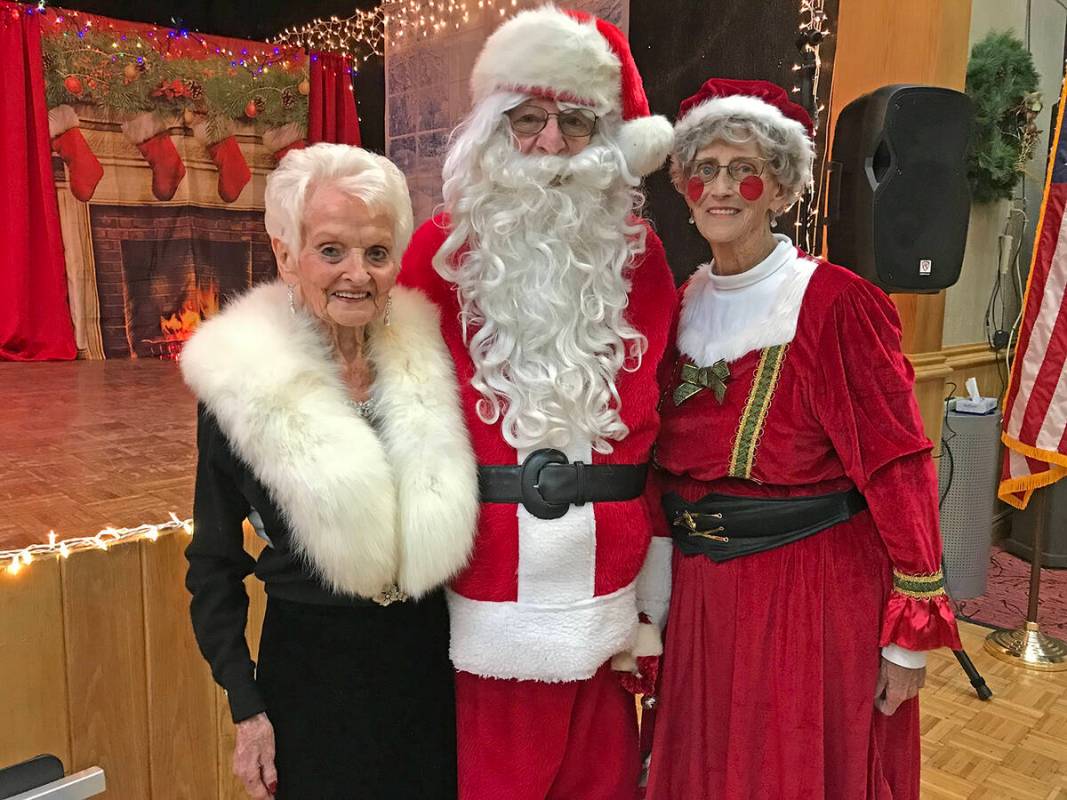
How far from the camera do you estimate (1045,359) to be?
3.00 meters

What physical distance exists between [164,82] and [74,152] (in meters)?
0.76

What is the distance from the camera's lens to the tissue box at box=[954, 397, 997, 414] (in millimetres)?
3475

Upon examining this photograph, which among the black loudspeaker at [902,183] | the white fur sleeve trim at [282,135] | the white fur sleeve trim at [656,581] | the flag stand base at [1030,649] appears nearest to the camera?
the white fur sleeve trim at [656,581]

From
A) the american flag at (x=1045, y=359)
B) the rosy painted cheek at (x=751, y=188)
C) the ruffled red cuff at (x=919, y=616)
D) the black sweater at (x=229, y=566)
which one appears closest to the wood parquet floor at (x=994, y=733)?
the american flag at (x=1045, y=359)

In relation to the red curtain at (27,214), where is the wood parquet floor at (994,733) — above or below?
below

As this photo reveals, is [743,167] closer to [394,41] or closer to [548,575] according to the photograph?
[548,575]

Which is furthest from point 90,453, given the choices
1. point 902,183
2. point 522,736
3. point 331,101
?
point 331,101

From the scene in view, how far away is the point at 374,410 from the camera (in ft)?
4.17

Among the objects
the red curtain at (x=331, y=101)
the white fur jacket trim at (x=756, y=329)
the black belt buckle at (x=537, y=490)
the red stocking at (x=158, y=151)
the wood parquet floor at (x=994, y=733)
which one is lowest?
the wood parquet floor at (x=994, y=733)

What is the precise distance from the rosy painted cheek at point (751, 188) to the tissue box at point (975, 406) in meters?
2.47

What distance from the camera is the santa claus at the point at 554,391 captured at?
4.37 feet

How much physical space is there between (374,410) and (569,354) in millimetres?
328

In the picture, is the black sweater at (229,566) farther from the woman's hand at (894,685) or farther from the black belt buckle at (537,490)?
the woman's hand at (894,685)

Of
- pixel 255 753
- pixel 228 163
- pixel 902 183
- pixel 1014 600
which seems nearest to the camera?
pixel 255 753
